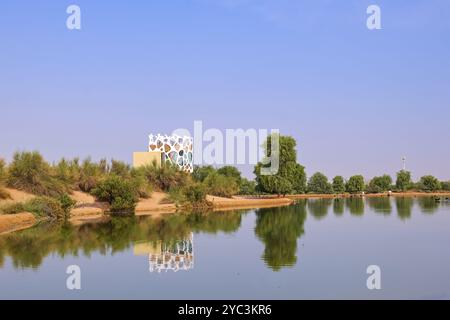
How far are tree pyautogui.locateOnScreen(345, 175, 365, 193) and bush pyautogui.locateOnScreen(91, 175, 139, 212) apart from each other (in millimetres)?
61571

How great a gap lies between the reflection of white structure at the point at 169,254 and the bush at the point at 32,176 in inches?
610

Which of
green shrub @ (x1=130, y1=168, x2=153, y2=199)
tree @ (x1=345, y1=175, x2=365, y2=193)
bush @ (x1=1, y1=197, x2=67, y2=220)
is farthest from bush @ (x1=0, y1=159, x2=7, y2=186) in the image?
tree @ (x1=345, y1=175, x2=365, y2=193)

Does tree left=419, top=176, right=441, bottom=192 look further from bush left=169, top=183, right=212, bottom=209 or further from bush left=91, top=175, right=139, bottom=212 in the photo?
bush left=91, top=175, right=139, bottom=212

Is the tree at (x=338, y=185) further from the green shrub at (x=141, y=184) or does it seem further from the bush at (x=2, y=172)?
the bush at (x=2, y=172)

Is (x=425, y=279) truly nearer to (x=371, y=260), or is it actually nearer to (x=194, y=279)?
(x=371, y=260)

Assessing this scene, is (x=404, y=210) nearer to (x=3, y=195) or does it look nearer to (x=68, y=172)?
(x=68, y=172)

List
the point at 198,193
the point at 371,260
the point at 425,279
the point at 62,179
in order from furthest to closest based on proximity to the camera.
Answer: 1. the point at 198,193
2. the point at 62,179
3. the point at 371,260
4. the point at 425,279

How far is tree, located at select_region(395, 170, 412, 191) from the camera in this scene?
95.4m

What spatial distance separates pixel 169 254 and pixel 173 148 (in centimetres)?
4373

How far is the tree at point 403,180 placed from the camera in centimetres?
9538

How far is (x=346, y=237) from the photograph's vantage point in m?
19.8

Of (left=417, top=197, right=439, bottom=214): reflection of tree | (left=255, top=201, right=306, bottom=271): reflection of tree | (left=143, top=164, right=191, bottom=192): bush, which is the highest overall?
(left=143, top=164, right=191, bottom=192): bush
